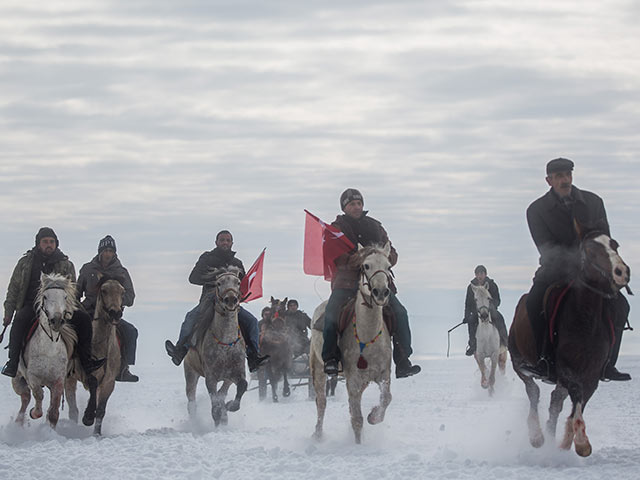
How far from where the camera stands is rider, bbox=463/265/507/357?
25.6 m

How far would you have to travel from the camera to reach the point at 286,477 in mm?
10156

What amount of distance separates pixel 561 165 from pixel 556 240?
81 cm

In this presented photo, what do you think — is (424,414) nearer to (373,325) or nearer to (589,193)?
(373,325)

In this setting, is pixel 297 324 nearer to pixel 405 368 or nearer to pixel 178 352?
pixel 178 352

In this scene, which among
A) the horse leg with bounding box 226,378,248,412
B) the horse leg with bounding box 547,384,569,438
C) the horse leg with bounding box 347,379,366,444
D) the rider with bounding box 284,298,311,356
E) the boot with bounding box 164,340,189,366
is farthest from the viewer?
the rider with bounding box 284,298,311,356

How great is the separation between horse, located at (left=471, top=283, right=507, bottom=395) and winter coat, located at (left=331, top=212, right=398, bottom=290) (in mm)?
11724

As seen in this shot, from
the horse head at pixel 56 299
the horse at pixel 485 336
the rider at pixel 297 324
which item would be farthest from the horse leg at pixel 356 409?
the rider at pixel 297 324

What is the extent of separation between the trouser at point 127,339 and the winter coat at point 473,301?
11.0m

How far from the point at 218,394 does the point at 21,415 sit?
3.00 m

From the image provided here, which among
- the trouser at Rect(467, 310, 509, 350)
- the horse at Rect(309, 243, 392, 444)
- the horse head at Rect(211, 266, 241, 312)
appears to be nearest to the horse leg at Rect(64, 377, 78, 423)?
the horse head at Rect(211, 266, 241, 312)

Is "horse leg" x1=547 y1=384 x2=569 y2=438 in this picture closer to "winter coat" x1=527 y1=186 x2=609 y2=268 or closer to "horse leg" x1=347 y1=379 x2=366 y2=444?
"winter coat" x1=527 y1=186 x2=609 y2=268

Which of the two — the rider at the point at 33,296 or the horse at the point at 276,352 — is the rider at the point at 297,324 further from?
the rider at the point at 33,296

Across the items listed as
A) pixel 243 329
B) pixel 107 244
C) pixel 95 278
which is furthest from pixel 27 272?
pixel 243 329

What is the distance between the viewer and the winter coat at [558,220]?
36.4ft
